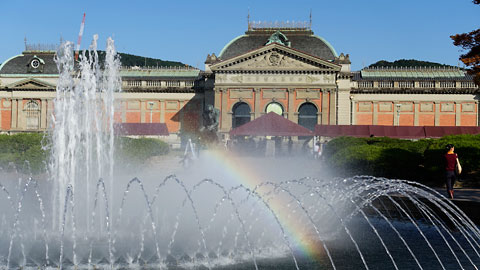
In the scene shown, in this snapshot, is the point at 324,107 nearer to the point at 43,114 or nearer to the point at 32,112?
the point at 43,114

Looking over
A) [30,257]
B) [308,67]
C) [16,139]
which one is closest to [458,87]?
[308,67]

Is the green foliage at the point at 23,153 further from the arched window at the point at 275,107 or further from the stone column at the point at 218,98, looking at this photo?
the arched window at the point at 275,107

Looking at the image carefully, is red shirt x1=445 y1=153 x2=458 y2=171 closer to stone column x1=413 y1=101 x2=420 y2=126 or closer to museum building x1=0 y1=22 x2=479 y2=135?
museum building x1=0 y1=22 x2=479 y2=135

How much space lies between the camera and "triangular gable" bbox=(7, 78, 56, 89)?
6234cm

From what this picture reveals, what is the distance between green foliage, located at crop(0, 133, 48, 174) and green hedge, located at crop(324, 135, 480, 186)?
41.6 ft

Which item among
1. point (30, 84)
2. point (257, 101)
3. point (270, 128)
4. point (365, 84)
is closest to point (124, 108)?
point (30, 84)

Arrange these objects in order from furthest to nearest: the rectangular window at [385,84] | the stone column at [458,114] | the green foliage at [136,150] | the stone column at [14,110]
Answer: the stone column at [14,110] < the rectangular window at [385,84] < the stone column at [458,114] < the green foliage at [136,150]

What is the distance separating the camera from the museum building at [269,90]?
5706 centimetres

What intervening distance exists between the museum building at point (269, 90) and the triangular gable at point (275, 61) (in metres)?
0.09

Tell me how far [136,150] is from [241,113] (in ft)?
80.3

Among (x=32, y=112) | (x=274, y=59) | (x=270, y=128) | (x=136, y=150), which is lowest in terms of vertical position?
(x=136, y=150)

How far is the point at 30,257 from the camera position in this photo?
11367 millimetres

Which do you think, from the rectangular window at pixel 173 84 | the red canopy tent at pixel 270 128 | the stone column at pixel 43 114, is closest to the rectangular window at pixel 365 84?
the rectangular window at pixel 173 84

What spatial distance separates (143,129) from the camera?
57.9m
